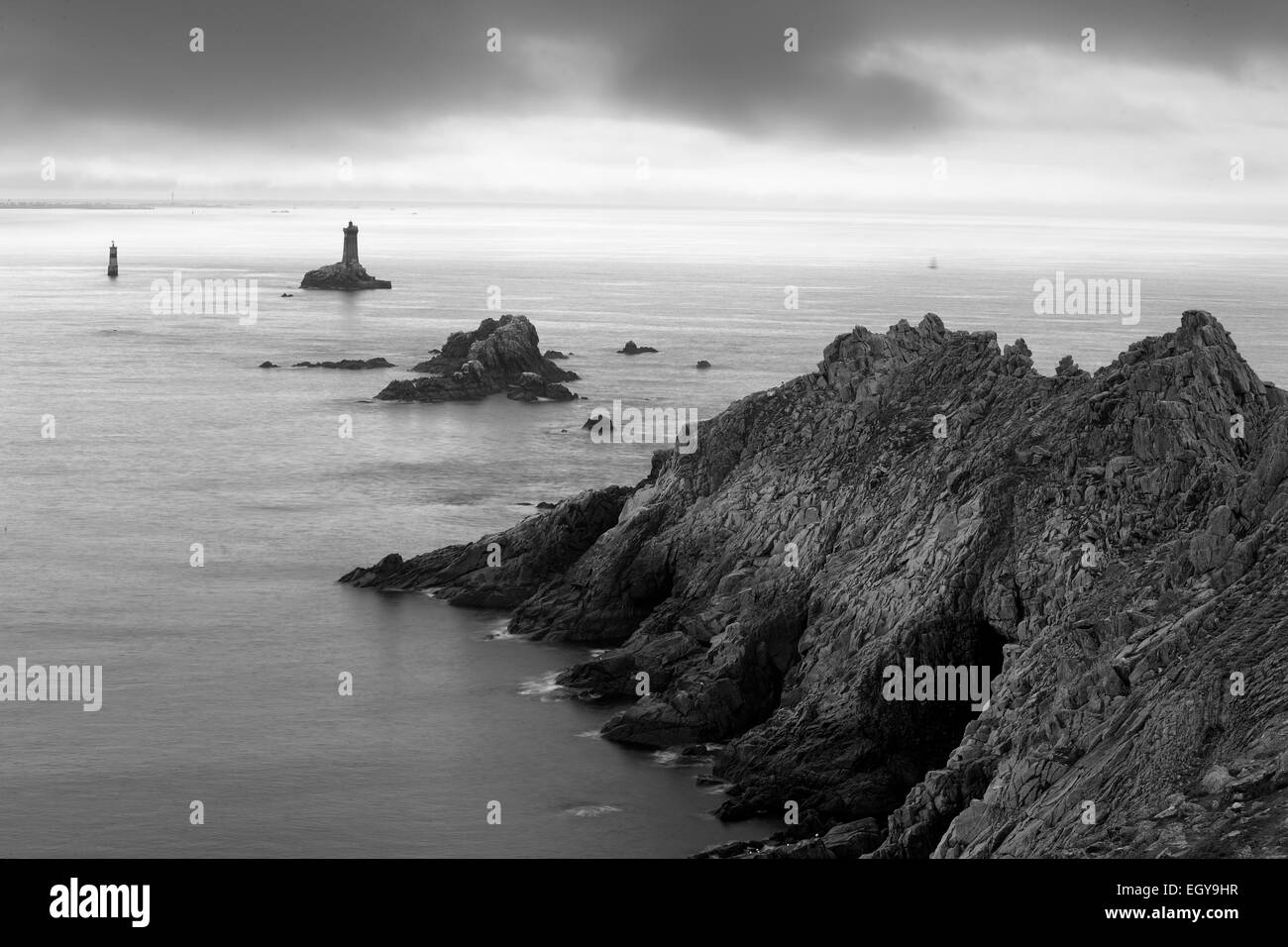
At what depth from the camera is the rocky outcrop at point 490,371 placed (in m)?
109

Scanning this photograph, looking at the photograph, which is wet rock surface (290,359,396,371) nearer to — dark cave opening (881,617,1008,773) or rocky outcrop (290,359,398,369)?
rocky outcrop (290,359,398,369)

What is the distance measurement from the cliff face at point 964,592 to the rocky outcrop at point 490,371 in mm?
51190

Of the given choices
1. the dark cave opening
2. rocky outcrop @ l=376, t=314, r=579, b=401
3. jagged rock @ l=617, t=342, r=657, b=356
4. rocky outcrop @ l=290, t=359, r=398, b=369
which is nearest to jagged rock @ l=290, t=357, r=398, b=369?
rocky outcrop @ l=290, t=359, r=398, b=369

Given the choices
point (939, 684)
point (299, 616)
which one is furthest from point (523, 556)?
point (939, 684)

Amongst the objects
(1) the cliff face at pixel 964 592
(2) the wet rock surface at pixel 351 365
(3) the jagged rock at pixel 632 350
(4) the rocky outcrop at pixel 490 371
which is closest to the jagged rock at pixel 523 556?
(1) the cliff face at pixel 964 592

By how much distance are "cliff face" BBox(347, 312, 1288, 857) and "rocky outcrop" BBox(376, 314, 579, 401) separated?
2015 inches

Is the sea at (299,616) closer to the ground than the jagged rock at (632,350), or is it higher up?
closer to the ground

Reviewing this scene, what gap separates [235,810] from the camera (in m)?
38.3

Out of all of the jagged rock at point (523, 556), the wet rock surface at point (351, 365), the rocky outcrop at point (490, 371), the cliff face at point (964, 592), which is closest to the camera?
the cliff face at point (964, 592)

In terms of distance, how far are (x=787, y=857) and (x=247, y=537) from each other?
1614 inches

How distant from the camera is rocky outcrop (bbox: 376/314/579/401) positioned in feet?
358

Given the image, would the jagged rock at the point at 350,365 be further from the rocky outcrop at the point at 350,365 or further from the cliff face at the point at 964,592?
the cliff face at the point at 964,592
